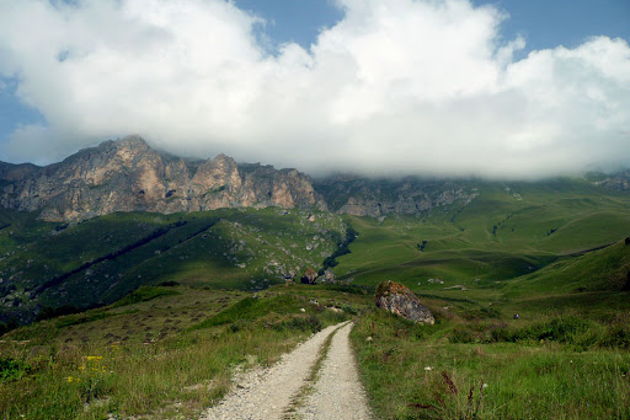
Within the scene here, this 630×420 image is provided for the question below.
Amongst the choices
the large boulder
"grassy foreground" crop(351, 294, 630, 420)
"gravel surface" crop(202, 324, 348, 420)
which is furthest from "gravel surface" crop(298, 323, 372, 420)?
the large boulder

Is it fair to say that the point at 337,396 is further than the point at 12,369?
Yes

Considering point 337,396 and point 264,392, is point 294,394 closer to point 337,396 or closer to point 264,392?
point 264,392

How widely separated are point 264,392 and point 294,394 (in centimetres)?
144

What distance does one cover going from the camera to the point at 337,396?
1397 centimetres

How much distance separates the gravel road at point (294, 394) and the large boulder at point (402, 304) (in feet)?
112

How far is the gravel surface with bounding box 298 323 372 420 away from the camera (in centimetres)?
1154

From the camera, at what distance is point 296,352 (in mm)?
26953

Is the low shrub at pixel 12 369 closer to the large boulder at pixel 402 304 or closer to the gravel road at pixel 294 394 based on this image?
the gravel road at pixel 294 394

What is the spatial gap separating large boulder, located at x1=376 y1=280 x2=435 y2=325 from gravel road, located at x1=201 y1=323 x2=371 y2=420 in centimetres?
3410

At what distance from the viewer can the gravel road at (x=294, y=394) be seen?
462 inches

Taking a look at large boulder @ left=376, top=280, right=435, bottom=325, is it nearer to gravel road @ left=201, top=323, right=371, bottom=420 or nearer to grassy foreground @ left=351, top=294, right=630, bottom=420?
grassy foreground @ left=351, top=294, right=630, bottom=420

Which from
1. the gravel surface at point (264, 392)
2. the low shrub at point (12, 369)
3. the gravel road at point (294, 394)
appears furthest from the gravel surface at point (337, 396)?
the low shrub at point (12, 369)

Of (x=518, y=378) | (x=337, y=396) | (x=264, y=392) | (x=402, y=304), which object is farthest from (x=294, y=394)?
(x=402, y=304)

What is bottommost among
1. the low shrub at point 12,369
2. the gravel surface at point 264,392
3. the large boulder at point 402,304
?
the large boulder at point 402,304
